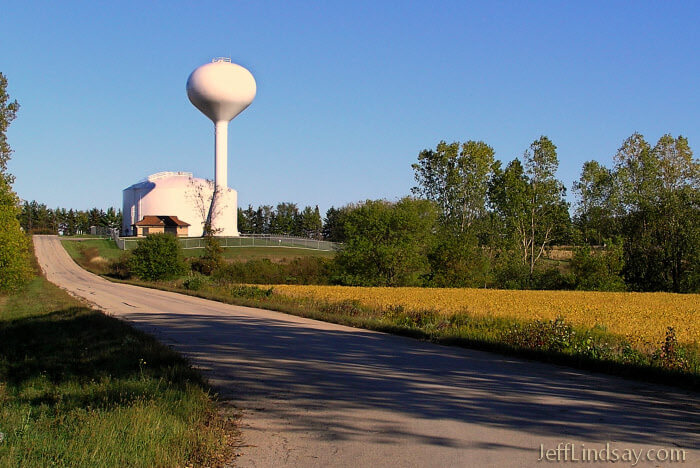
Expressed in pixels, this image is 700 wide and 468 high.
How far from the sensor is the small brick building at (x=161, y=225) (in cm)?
8938

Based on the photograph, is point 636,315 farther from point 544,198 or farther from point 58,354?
point 544,198

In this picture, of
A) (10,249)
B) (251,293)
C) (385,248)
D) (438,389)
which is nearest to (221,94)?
(385,248)

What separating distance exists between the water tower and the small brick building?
1014cm

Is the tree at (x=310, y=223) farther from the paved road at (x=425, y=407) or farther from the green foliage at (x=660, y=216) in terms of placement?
the paved road at (x=425, y=407)

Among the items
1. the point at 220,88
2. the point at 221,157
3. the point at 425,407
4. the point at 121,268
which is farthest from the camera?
the point at 221,157

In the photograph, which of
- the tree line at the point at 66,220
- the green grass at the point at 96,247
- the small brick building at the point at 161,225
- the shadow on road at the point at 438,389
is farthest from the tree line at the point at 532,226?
the tree line at the point at 66,220

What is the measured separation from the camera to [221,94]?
74125mm

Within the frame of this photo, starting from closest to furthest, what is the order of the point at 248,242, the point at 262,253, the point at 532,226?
the point at 532,226 → the point at 262,253 → the point at 248,242

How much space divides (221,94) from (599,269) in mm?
49552

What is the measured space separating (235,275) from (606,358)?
41922 mm

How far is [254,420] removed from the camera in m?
7.09

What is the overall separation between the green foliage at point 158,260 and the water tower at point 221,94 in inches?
750

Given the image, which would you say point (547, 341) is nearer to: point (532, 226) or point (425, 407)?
point (425, 407)

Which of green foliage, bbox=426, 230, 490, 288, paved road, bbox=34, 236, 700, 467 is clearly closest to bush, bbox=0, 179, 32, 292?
paved road, bbox=34, 236, 700, 467
